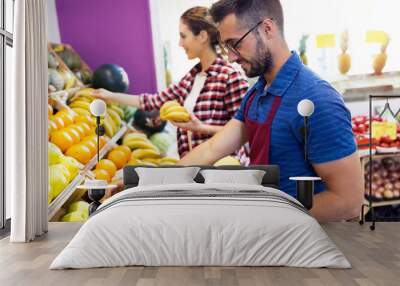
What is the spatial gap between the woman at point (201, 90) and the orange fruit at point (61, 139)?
24.5 inches

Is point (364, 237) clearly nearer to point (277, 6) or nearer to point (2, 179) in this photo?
point (277, 6)

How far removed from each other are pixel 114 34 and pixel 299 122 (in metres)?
2.44

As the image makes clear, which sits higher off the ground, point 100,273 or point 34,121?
point 34,121

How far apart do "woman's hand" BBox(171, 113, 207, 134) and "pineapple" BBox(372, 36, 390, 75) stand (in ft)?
6.91

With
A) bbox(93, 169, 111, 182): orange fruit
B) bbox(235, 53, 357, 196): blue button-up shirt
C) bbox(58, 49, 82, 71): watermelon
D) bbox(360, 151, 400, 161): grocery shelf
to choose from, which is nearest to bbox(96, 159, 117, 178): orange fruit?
bbox(93, 169, 111, 182): orange fruit

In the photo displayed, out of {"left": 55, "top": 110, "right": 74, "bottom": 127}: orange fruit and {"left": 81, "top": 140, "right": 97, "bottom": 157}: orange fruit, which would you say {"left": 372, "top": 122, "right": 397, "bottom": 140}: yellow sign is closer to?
{"left": 81, "top": 140, "right": 97, "bottom": 157}: orange fruit

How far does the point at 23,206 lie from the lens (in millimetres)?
5562

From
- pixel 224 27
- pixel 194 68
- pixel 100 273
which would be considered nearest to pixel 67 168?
pixel 194 68

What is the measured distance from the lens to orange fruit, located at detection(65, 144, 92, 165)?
687 cm

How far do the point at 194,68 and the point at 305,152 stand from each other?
1659 millimetres

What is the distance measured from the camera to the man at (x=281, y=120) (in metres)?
6.38

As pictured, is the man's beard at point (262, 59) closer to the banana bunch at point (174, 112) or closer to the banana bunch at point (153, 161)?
the banana bunch at point (174, 112)

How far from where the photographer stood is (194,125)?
22.7 feet

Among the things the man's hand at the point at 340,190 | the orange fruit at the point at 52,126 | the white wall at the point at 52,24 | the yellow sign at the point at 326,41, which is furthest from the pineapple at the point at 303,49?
the orange fruit at the point at 52,126
